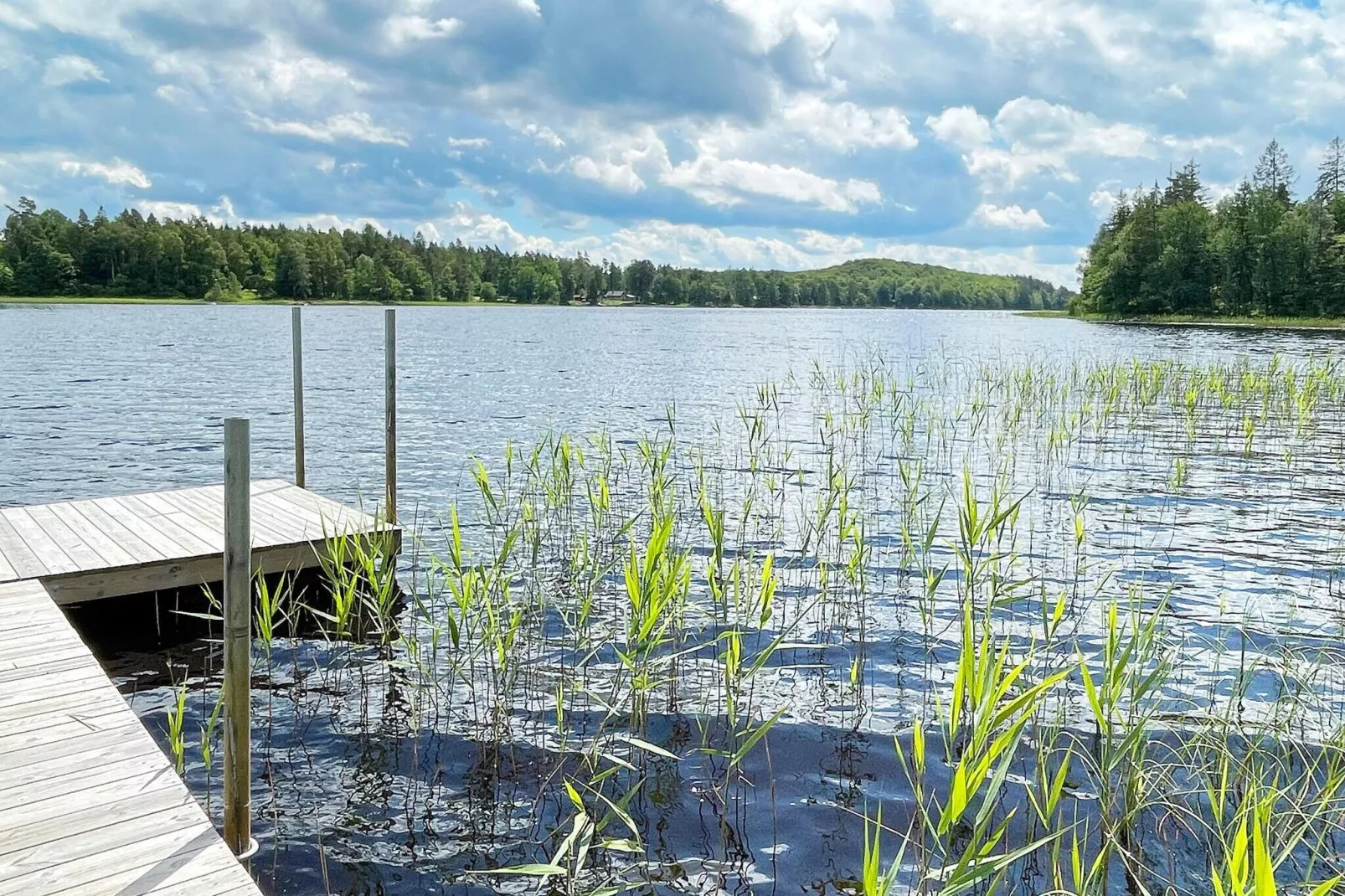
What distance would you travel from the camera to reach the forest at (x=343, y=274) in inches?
4087

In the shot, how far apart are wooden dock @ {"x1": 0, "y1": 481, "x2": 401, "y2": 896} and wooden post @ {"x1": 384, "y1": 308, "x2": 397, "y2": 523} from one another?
86 cm

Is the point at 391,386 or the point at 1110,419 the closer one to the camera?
the point at 391,386

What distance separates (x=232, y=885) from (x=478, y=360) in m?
→ 37.8

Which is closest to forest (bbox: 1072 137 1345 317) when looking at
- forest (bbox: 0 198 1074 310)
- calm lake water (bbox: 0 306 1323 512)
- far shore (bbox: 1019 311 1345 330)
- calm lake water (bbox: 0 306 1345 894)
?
far shore (bbox: 1019 311 1345 330)

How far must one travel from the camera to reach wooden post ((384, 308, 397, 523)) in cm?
973

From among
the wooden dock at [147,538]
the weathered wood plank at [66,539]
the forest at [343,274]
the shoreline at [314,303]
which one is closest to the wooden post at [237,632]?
the wooden dock at [147,538]

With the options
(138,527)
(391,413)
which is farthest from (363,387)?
(138,527)

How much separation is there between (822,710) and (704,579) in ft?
9.94

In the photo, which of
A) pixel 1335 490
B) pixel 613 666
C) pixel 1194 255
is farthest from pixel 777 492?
pixel 1194 255

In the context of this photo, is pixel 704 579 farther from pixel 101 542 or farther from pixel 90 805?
pixel 90 805

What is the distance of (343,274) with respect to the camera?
4860 inches

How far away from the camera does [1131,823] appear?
4.52 metres

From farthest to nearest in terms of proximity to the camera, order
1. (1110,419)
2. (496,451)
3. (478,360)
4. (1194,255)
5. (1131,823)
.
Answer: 1. (1194,255)
2. (478,360)
3. (1110,419)
4. (496,451)
5. (1131,823)

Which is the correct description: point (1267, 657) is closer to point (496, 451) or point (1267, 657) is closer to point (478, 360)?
point (496, 451)
